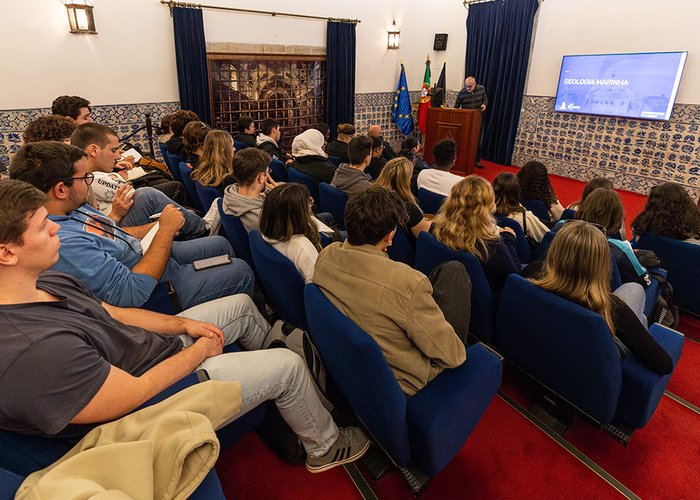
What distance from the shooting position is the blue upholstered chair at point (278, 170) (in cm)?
412

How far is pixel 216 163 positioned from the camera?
124 inches

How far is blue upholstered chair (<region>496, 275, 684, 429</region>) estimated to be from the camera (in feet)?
4.75

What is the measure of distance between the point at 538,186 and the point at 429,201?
832mm

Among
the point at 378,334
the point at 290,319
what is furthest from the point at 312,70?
the point at 378,334

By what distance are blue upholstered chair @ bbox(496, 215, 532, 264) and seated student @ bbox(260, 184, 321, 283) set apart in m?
1.25

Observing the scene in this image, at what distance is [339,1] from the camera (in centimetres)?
649

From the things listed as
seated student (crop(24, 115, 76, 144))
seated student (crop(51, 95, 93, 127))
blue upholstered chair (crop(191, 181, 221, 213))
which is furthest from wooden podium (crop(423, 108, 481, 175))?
seated student (crop(24, 115, 76, 144))

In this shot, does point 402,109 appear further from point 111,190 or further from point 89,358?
point 89,358

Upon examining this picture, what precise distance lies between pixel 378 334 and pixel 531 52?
22.2 feet

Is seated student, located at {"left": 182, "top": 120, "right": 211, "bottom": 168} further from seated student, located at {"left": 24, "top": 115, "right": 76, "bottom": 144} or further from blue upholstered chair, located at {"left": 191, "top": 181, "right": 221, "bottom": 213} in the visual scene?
seated student, located at {"left": 24, "top": 115, "right": 76, "bottom": 144}

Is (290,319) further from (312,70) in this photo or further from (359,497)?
(312,70)

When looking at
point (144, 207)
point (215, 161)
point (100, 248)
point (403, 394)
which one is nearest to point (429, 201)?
point (215, 161)

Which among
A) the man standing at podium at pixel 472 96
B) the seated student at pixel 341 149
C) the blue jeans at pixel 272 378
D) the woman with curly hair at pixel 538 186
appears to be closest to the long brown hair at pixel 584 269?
the blue jeans at pixel 272 378

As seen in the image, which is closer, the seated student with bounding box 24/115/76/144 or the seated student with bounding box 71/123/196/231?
the seated student with bounding box 71/123/196/231
